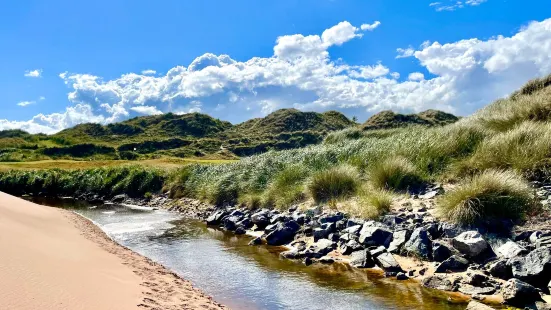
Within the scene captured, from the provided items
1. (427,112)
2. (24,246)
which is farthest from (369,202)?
(427,112)

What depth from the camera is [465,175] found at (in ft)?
44.4

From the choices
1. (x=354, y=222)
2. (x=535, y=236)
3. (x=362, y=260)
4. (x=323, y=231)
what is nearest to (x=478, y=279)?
(x=535, y=236)

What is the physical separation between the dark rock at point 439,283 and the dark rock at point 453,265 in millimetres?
396

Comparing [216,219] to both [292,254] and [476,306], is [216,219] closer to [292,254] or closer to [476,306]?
[292,254]

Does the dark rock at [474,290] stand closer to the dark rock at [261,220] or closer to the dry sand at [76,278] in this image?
the dry sand at [76,278]

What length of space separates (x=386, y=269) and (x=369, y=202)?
3.77 m

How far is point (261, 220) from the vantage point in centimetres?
1630

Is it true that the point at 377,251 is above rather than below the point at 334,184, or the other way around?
below

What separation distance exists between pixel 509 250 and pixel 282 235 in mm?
6860

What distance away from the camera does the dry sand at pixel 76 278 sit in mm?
5895

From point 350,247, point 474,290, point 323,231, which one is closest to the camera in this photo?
point 474,290

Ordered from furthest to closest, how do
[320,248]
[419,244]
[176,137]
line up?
[176,137] < [320,248] < [419,244]

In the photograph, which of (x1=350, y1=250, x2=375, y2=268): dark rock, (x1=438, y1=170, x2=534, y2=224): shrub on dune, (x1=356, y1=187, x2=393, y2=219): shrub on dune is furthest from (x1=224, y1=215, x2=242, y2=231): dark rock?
(x1=438, y1=170, x2=534, y2=224): shrub on dune

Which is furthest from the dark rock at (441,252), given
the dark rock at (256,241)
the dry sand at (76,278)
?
the dark rock at (256,241)
